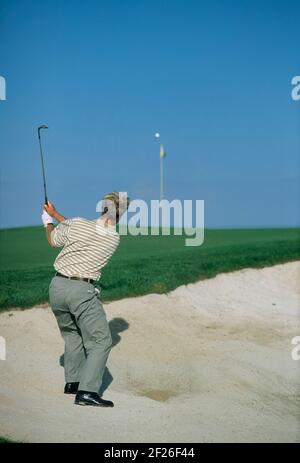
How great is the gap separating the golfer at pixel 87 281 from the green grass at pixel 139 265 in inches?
179

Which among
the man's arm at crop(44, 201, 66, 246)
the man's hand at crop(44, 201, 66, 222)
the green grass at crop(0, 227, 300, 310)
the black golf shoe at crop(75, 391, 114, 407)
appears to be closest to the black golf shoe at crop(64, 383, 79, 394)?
the black golf shoe at crop(75, 391, 114, 407)

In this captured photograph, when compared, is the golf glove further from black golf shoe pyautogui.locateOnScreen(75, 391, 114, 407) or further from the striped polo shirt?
black golf shoe pyautogui.locateOnScreen(75, 391, 114, 407)

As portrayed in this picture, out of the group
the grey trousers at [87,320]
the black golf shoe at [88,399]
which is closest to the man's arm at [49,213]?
the grey trousers at [87,320]

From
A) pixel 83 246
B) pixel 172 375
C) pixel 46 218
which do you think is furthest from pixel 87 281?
pixel 172 375

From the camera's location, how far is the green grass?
12.8 metres

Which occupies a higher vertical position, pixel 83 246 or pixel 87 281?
pixel 83 246

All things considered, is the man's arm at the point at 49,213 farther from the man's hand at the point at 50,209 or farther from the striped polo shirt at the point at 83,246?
the striped polo shirt at the point at 83,246

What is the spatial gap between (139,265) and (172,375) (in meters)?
7.39

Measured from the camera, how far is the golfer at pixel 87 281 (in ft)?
22.5

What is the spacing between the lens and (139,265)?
16.2m

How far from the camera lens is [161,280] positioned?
1412cm

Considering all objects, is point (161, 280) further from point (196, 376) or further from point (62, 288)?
point (62, 288)

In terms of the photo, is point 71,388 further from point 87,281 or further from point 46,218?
point 46,218
